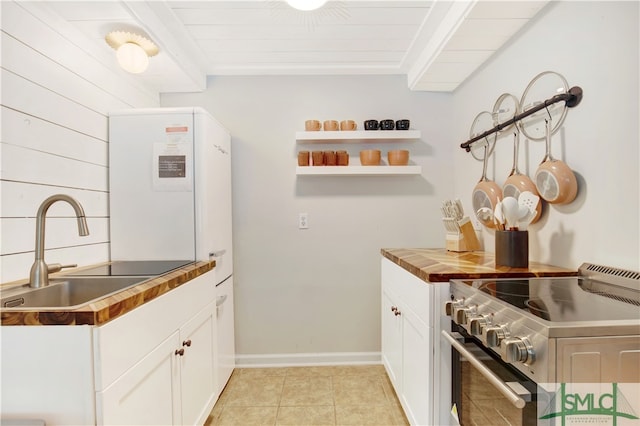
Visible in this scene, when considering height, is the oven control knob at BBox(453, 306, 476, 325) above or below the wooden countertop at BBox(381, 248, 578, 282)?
below

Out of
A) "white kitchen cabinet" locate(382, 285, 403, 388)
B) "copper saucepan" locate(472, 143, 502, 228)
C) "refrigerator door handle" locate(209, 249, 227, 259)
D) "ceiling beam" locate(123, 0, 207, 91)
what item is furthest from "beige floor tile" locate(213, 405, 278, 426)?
"ceiling beam" locate(123, 0, 207, 91)

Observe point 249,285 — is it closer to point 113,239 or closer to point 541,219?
point 113,239

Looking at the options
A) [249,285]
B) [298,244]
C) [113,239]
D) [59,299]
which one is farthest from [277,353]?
[59,299]

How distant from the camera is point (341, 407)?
1964 mm

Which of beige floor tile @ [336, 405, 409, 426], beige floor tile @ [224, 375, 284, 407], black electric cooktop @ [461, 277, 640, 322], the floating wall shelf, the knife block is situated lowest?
beige floor tile @ [224, 375, 284, 407]

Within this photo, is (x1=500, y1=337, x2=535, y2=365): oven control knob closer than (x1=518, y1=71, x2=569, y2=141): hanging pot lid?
Yes

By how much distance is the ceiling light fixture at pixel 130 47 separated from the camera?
1672mm

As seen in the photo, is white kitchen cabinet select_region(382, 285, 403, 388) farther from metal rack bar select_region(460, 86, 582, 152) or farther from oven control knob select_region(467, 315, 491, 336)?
metal rack bar select_region(460, 86, 582, 152)

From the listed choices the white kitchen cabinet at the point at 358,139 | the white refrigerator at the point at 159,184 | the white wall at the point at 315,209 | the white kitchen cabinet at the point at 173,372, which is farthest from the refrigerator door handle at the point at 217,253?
the white kitchen cabinet at the point at 358,139

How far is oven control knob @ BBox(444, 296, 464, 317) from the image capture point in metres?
1.22

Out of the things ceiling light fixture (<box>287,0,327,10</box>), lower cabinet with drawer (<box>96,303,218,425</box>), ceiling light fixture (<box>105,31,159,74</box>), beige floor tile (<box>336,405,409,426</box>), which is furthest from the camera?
beige floor tile (<box>336,405,409,426</box>)

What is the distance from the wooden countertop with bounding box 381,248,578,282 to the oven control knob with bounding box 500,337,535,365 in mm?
491

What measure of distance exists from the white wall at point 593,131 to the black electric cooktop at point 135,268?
1818 millimetres

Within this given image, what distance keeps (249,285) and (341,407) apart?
1057mm
